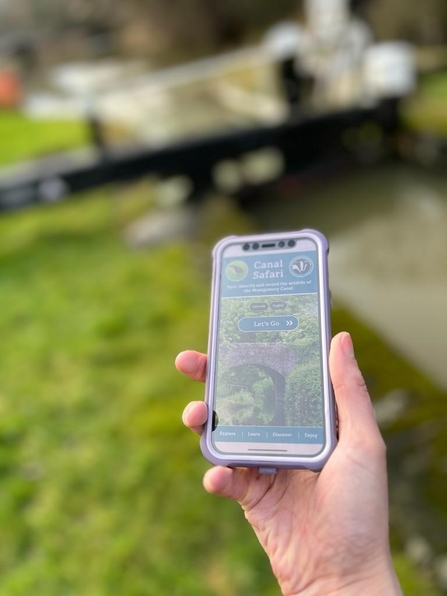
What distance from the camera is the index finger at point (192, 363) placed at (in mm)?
1259

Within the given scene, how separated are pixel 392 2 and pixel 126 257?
17.2 ft

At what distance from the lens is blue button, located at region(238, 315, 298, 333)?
1238 millimetres

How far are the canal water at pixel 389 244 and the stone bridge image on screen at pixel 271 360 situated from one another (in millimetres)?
1561

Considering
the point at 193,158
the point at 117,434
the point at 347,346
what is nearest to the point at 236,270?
the point at 347,346

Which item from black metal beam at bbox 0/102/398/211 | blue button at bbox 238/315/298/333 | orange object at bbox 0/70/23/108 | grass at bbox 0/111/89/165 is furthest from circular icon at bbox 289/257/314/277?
orange object at bbox 0/70/23/108

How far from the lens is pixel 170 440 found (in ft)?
7.75

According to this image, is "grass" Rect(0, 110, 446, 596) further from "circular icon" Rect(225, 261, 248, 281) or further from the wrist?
"circular icon" Rect(225, 261, 248, 281)

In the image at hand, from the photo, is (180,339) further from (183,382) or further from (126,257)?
(126,257)

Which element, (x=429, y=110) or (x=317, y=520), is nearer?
(x=317, y=520)

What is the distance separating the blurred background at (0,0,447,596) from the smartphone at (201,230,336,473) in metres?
0.85

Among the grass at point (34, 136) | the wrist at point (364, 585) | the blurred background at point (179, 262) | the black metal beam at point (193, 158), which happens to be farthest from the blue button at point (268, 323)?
the grass at point (34, 136)

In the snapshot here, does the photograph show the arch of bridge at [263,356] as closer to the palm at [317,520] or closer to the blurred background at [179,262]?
the palm at [317,520]

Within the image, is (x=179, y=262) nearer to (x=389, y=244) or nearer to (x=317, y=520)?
A: (x=389, y=244)

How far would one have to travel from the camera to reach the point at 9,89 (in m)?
6.58
